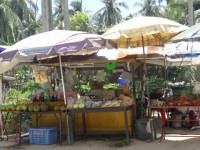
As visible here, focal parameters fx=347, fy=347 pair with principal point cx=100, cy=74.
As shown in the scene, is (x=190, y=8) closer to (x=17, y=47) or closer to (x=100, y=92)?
(x=100, y=92)

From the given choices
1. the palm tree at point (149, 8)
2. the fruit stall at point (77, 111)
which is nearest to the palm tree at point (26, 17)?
the palm tree at point (149, 8)

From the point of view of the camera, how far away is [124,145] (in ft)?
26.2

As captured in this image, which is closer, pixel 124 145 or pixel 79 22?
pixel 124 145

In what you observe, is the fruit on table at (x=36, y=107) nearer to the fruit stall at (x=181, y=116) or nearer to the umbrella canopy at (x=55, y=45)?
the umbrella canopy at (x=55, y=45)

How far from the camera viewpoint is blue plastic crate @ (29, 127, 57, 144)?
331 inches

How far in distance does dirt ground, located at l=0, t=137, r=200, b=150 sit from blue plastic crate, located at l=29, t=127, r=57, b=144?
17cm

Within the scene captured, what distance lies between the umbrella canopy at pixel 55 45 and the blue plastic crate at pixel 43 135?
6.22 feet

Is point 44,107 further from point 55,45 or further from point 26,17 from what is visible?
point 26,17

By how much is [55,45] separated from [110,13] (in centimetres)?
4634

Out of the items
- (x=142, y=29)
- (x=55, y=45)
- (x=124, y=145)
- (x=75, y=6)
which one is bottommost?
(x=124, y=145)

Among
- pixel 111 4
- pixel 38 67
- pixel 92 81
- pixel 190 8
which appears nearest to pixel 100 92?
pixel 92 81

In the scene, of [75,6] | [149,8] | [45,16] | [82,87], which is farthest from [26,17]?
[82,87]

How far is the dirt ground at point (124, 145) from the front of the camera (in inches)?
301

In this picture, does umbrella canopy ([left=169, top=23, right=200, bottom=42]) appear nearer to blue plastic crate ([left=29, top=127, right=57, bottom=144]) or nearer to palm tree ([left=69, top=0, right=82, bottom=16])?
blue plastic crate ([left=29, top=127, right=57, bottom=144])
